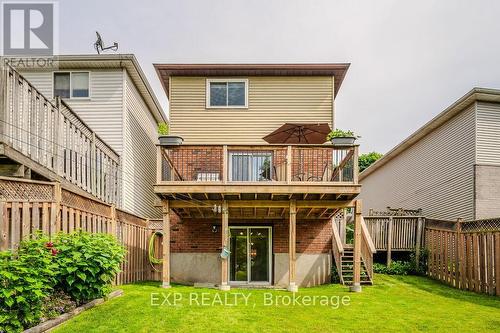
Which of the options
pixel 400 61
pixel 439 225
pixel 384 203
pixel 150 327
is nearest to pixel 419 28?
pixel 400 61

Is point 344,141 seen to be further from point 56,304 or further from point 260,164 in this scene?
point 56,304

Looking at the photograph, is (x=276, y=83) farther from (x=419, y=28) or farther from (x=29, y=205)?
(x=29, y=205)

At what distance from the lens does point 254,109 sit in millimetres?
15883

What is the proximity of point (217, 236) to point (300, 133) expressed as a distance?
170 inches

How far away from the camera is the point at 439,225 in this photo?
1510cm

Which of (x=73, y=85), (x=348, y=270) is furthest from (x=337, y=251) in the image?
(x=73, y=85)

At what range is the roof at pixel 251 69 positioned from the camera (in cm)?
1534

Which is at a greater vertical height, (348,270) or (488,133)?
(488,133)

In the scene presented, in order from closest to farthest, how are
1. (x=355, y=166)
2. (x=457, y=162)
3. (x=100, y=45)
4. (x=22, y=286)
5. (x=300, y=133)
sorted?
(x=22, y=286), (x=355, y=166), (x=300, y=133), (x=457, y=162), (x=100, y=45)

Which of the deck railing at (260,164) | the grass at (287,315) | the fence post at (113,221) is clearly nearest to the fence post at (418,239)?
the grass at (287,315)

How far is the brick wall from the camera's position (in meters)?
A: 14.4

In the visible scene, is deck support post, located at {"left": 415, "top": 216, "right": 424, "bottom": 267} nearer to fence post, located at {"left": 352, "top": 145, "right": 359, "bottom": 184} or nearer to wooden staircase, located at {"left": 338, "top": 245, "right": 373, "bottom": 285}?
wooden staircase, located at {"left": 338, "top": 245, "right": 373, "bottom": 285}

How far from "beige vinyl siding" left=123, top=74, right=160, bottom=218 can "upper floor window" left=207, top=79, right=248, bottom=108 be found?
10.3 ft

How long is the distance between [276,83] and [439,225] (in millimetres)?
7504
